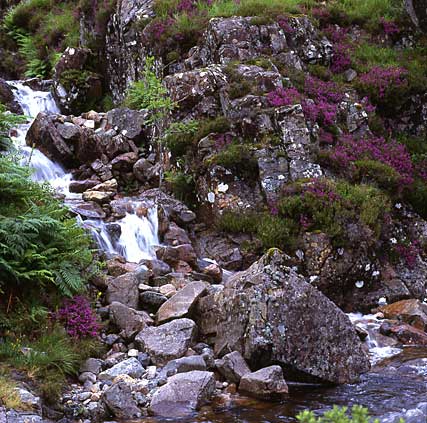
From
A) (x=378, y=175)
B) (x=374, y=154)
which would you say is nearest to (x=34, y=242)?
(x=378, y=175)

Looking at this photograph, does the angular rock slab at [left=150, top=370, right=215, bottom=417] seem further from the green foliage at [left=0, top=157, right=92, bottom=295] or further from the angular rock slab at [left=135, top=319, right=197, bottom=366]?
the green foliage at [left=0, top=157, right=92, bottom=295]

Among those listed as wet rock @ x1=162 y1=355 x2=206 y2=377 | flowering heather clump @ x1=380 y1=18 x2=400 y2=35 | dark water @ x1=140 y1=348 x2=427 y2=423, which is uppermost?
flowering heather clump @ x1=380 y1=18 x2=400 y2=35

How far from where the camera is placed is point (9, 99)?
19.4 metres

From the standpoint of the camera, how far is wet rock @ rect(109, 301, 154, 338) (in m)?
9.05

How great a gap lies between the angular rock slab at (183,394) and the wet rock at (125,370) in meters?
0.65

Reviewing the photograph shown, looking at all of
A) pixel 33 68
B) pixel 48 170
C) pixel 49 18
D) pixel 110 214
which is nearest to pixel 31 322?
pixel 110 214

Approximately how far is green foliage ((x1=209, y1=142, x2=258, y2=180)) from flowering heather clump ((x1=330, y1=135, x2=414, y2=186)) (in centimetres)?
205

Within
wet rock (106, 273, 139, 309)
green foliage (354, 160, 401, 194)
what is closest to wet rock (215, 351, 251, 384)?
wet rock (106, 273, 139, 309)

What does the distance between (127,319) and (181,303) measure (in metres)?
0.94

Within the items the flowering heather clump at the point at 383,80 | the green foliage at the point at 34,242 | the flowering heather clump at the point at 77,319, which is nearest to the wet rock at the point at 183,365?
the flowering heather clump at the point at 77,319

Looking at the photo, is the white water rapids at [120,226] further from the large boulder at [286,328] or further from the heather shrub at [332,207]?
the large boulder at [286,328]

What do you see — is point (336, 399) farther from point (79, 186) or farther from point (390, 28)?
point (390, 28)

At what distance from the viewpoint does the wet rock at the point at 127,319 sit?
9051mm

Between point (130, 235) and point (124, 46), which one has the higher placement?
point (124, 46)
